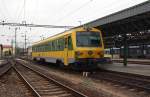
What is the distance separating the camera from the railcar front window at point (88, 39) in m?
22.7

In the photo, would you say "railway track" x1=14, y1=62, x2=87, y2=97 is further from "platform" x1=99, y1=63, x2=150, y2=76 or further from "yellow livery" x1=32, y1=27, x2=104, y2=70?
"platform" x1=99, y1=63, x2=150, y2=76

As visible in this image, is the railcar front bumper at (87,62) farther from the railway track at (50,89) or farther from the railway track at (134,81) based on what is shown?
the railway track at (50,89)

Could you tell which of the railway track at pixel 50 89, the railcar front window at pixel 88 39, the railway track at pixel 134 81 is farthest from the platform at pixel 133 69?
the railway track at pixel 50 89

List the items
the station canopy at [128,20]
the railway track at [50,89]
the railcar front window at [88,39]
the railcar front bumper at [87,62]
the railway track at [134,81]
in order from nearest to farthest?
the railway track at [50,89]
the railway track at [134,81]
the station canopy at [128,20]
the railcar front bumper at [87,62]
the railcar front window at [88,39]

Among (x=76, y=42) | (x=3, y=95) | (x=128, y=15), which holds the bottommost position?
(x=3, y=95)

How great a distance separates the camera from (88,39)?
75.4 feet

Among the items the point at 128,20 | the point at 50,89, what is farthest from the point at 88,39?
the point at 50,89

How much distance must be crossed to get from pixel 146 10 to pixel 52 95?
34.5 feet

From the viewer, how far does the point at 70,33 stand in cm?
2319

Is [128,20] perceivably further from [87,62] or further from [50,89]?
[50,89]

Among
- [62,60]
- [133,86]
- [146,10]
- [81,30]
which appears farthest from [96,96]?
[62,60]

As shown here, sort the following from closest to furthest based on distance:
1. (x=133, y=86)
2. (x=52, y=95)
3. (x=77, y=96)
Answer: (x=77, y=96) → (x=52, y=95) → (x=133, y=86)

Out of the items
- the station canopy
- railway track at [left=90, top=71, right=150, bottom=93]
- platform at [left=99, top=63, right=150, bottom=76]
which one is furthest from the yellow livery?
railway track at [left=90, top=71, right=150, bottom=93]

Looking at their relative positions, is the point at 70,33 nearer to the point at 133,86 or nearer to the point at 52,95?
the point at 133,86
